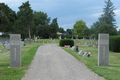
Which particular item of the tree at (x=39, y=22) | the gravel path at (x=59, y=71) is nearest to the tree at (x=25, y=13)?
the gravel path at (x=59, y=71)

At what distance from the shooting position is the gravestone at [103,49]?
906 centimetres

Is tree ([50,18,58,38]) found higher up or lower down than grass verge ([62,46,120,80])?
higher up

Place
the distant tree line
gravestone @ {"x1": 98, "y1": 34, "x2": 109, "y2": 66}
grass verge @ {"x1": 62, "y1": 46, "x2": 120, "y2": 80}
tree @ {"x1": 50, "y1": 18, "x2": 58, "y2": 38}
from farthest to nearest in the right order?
tree @ {"x1": 50, "y1": 18, "x2": 58, "y2": 38}
the distant tree line
gravestone @ {"x1": 98, "y1": 34, "x2": 109, "y2": 66}
grass verge @ {"x1": 62, "y1": 46, "x2": 120, "y2": 80}

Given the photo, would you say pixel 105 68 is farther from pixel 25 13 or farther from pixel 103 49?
pixel 25 13

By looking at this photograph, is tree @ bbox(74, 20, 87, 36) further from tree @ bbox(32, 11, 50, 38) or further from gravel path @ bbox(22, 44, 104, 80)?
gravel path @ bbox(22, 44, 104, 80)

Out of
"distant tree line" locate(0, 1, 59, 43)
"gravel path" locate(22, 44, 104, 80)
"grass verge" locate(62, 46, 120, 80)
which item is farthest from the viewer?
"distant tree line" locate(0, 1, 59, 43)

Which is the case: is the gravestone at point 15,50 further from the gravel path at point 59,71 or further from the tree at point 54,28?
the tree at point 54,28

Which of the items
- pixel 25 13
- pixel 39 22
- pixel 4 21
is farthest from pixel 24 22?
pixel 39 22

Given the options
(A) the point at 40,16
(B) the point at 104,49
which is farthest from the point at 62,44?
(A) the point at 40,16

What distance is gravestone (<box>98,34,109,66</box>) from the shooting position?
9.06m

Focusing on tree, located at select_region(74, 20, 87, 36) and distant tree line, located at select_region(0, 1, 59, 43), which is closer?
distant tree line, located at select_region(0, 1, 59, 43)

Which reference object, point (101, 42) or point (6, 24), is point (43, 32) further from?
point (101, 42)

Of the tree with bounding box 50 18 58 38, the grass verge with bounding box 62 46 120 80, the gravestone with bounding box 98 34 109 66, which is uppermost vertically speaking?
the tree with bounding box 50 18 58 38

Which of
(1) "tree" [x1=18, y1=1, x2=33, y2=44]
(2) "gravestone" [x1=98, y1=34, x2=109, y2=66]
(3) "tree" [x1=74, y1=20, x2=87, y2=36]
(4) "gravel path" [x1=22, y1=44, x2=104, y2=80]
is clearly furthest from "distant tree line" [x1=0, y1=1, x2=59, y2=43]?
(2) "gravestone" [x1=98, y1=34, x2=109, y2=66]
